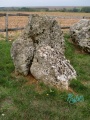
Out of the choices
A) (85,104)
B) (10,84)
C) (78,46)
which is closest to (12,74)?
(10,84)

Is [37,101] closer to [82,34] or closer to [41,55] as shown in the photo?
[41,55]

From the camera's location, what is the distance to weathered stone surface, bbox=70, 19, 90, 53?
11.4m

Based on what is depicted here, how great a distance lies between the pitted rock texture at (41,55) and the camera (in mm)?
7543

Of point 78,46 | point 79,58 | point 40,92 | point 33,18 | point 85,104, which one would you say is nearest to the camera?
point 85,104

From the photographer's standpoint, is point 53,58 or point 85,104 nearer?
point 85,104

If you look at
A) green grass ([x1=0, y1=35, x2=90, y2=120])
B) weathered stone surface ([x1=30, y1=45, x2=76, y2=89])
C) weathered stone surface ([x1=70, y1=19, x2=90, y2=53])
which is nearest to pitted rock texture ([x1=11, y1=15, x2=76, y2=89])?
weathered stone surface ([x1=30, y1=45, x2=76, y2=89])

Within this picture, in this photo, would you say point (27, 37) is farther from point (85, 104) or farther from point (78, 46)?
point (78, 46)

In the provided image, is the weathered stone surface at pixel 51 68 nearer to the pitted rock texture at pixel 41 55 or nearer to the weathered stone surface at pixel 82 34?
the pitted rock texture at pixel 41 55

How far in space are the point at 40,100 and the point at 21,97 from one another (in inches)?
18.1

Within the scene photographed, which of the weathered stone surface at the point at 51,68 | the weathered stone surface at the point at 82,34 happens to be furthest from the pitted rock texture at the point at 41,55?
the weathered stone surface at the point at 82,34

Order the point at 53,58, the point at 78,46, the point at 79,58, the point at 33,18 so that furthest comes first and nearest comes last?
the point at 78,46, the point at 79,58, the point at 33,18, the point at 53,58

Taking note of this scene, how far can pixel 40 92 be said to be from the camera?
23.8 feet

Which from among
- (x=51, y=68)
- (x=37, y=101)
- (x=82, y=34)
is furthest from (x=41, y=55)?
(x=82, y=34)

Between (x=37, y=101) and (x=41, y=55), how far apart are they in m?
1.42
